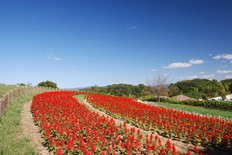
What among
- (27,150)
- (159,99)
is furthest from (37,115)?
(159,99)

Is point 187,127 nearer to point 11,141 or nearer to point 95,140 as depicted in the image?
point 95,140

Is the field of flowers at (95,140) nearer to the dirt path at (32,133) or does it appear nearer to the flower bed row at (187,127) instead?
the dirt path at (32,133)

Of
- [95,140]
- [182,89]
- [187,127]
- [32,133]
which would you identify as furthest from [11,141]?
[182,89]

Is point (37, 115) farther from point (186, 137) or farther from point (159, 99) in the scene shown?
point (159, 99)

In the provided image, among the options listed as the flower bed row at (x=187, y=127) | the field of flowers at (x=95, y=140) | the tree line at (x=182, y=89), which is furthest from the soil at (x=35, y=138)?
the tree line at (x=182, y=89)

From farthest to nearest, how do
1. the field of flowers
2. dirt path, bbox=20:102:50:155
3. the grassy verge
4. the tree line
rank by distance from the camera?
the tree line, dirt path, bbox=20:102:50:155, the field of flowers, the grassy verge

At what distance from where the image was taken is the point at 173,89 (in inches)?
3442

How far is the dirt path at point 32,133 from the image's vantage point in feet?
27.5

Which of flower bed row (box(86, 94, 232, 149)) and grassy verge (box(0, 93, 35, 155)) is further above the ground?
grassy verge (box(0, 93, 35, 155))

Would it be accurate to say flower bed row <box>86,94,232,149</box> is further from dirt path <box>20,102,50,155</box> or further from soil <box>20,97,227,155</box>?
dirt path <box>20,102,50,155</box>

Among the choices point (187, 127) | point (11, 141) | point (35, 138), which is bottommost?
point (187, 127)

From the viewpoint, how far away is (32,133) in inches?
408

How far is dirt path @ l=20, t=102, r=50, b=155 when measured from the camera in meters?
8.38

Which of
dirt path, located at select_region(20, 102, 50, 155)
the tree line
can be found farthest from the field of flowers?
the tree line
